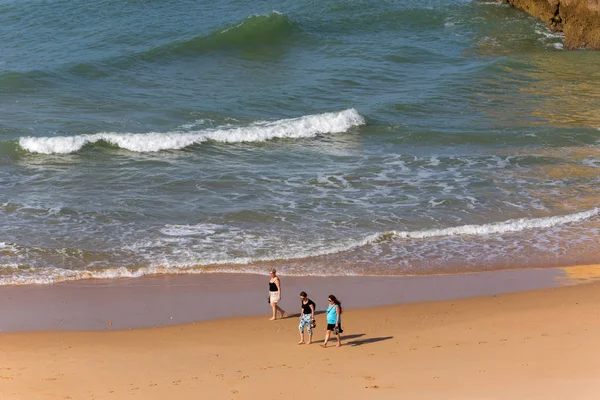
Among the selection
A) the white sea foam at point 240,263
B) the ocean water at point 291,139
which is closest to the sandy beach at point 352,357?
Result: the white sea foam at point 240,263

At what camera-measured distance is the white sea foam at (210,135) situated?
73.2ft

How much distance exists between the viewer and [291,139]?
2359cm

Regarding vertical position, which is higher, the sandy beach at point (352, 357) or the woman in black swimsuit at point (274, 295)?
the woman in black swimsuit at point (274, 295)

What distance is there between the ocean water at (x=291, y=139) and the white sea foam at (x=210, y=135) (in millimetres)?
64

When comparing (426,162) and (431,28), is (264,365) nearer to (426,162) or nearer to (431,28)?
(426,162)

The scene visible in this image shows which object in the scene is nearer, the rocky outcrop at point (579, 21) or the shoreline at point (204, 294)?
the shoreline at point (204, 294)

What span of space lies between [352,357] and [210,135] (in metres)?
12.5

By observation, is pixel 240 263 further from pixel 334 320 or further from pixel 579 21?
pixel 579 21

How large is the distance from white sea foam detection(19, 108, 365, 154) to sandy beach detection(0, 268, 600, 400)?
9.75 meters

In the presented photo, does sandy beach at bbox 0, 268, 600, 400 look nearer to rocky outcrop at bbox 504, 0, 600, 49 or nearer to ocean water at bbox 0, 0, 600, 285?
ocean water at bbox 0, 0, 600, 285

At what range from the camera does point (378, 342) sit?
12453mm

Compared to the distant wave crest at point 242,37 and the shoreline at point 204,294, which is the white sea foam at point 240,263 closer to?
the shoreline at point 204,294

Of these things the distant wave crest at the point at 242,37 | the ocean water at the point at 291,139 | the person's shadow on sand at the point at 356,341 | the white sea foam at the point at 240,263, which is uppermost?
the distant wave crest at the point at 242,37

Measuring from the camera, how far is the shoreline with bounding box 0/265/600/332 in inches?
524
